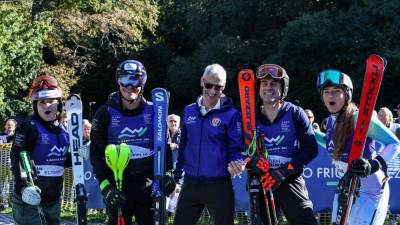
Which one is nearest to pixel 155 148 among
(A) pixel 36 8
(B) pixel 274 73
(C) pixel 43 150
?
(C) pixel 43 150

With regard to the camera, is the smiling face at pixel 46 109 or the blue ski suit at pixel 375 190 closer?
the blue ski suit at pixel 375 190

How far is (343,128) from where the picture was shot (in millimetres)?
5551

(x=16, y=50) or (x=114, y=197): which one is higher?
(x=16, y=50)

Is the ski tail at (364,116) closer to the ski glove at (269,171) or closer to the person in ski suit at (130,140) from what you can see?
the ski glove at (269,171)

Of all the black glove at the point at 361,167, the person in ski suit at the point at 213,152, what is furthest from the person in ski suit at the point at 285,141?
the black glove at the point at 361,167

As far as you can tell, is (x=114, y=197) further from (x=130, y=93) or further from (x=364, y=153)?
(x=364, y=153)

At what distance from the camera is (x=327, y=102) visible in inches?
224

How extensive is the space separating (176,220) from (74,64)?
2551 centimetres

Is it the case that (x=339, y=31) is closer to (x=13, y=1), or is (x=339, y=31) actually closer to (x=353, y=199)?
(x=13, y=1)

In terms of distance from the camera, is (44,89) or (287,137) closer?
(287,137)

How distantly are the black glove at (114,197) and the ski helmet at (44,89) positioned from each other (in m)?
1.20

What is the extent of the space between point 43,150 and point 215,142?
1.68 m

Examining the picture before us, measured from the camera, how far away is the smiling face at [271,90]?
575cm

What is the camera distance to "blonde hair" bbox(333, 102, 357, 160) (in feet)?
18.2
